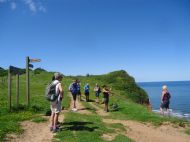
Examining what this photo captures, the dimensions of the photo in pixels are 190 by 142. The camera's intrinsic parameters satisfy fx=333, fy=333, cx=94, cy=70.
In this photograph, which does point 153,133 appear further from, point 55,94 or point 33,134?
point 33,134

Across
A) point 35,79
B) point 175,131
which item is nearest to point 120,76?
point 35,79

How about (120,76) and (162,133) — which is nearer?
(162,133)

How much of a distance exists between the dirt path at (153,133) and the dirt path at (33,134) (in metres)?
3.93

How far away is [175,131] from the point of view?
61.0 feet

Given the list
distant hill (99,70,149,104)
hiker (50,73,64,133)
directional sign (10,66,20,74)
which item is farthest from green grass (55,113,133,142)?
distant hill (99,70,149,104)

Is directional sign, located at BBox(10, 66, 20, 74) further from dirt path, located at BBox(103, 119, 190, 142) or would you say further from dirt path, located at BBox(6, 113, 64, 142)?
dirt path, located at BBox(103, 119, 190, 142)

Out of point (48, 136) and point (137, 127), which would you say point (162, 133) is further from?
point (48, 136)

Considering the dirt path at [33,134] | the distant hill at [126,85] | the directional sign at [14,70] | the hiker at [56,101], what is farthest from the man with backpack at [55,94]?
the distant hill at [126,85]

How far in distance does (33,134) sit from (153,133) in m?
6.42

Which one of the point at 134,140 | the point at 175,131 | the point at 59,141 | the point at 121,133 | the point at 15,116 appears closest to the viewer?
the point at 59,141

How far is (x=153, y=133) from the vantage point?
17.1 m

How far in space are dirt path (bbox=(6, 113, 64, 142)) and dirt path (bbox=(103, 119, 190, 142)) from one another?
12.9 feet

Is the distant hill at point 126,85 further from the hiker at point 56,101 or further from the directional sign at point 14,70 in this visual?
the hiker at point 56,101

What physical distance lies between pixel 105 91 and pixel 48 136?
39.1 ft
